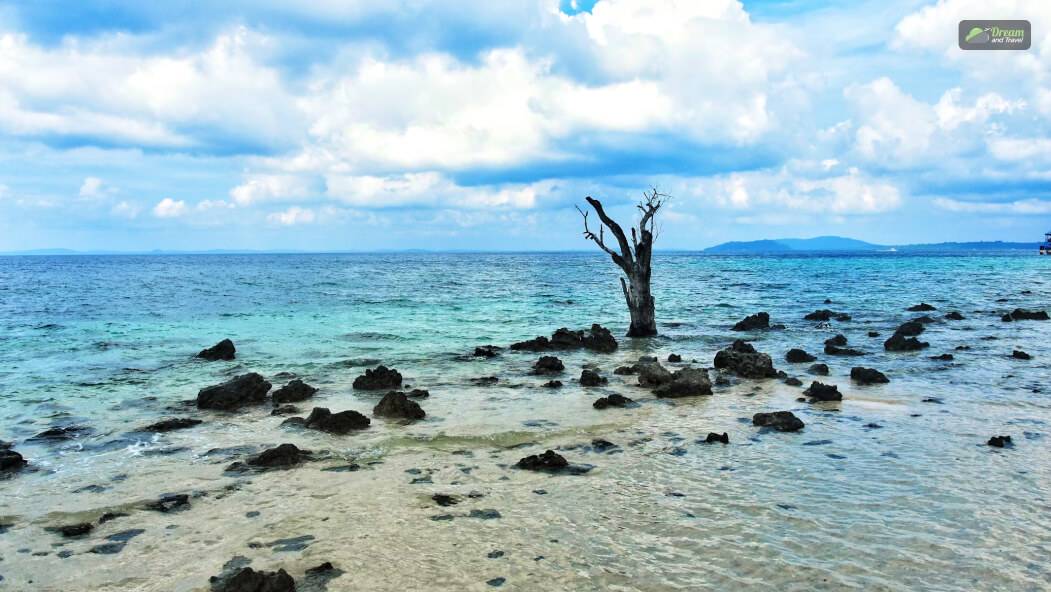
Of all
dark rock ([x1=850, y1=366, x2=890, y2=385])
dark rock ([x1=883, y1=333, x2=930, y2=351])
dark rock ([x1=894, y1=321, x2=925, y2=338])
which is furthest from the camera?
dark rock ([x1=894, y1=321, x2=925, y2=338])

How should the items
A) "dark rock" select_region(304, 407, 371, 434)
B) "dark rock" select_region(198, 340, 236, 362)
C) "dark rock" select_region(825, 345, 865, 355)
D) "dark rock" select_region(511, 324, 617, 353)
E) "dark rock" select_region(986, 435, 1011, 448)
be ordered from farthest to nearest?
"dark rock" select_region(511, 324, 617, 353) < "dark rock" select_region(198, 340, 236, 362) < "dark rock" select_region(825, 345, 865, 355) < "dark rock" select_region(304, 407, 371, 434) < "dark rock" select_region(986, 435, 1011, 448)

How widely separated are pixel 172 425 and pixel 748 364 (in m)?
14.1

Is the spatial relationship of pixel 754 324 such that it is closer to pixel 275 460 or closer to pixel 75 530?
pixel 275 460

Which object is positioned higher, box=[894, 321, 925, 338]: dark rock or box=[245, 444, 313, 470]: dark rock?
box=[894, 321, 925, 338]: dark rock

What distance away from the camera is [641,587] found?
5977 mm

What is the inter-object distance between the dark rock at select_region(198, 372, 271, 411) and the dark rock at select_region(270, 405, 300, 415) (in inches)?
43.7

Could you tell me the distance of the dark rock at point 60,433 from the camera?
1157 centimetres

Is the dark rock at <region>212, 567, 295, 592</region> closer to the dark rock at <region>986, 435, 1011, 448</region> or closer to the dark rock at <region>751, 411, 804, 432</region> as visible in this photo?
the dark rock at <region>751, 411, 804, 432</region>

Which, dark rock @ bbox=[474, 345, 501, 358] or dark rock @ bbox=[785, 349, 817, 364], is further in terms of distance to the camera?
dark rock @ bbox=[474, 345, 501, 358]

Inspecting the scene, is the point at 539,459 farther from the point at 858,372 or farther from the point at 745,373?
the point at 858,372

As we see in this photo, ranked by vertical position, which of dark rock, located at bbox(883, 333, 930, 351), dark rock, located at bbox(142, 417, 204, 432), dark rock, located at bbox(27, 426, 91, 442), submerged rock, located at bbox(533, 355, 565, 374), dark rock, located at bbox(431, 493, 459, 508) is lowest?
dark rock, located at bbox(27, 426, 91, 442)

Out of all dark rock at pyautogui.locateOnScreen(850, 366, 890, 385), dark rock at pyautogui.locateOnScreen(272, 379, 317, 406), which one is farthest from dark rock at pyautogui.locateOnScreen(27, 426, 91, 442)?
dark rock at pyautogui.locateOnScreen(850, 366, 890, 385)

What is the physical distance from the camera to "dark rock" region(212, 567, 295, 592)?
581cm

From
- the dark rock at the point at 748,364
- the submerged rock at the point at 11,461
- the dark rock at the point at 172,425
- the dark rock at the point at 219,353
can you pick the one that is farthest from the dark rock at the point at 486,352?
the submerged rock at the point at 11,461
